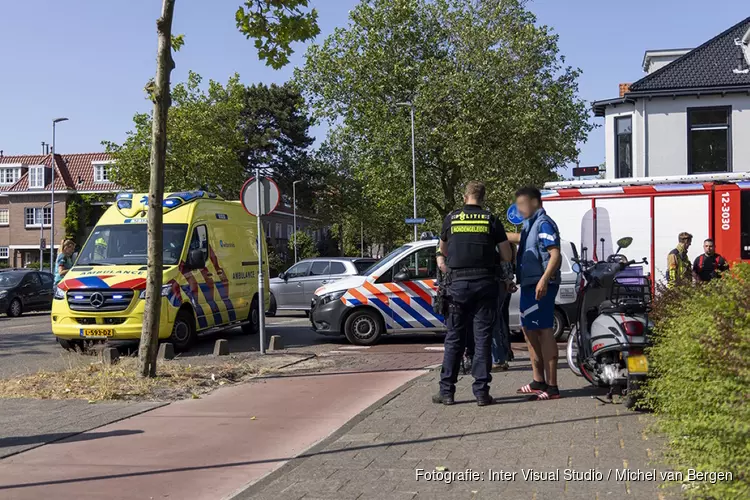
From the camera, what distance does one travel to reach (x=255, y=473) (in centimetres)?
550

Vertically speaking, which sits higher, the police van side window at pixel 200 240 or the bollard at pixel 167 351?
the police van side window at pixel 200 240

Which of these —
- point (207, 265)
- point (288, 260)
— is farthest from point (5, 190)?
point (207, 265)

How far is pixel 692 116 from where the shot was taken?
2395 cm

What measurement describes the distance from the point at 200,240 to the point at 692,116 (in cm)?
1650

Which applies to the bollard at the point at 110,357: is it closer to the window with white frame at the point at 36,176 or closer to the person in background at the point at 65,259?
the person in background at the point at 65,259

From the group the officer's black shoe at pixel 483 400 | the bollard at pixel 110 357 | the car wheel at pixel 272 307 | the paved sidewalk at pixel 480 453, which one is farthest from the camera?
the car wheel at pixel 272 307

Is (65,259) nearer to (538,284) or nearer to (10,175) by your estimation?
(538,284)

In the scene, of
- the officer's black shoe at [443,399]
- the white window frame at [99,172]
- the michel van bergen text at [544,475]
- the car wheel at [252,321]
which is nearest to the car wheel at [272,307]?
the car wheel at [252,321]

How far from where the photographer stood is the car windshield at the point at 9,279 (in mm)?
25562

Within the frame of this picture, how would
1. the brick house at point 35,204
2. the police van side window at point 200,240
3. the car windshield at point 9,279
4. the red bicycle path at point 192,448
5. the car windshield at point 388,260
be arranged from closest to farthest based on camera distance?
the red bicycle path at point 192,448 → the police van side window at point 200,240 → the car windshield at point 388,260 → the car windshield at point 9,279 → the brick house at point 35,204

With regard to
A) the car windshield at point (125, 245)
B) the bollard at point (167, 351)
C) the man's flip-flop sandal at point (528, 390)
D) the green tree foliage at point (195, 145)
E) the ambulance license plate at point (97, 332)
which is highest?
the green tree foliage at point (195, 145)

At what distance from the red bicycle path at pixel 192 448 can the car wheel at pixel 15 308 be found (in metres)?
18.9

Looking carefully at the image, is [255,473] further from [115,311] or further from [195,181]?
[195,181]

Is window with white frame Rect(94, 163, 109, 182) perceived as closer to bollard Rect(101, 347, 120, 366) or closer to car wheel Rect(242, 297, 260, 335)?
car wheel Rect(242, 297, 260, 335)
